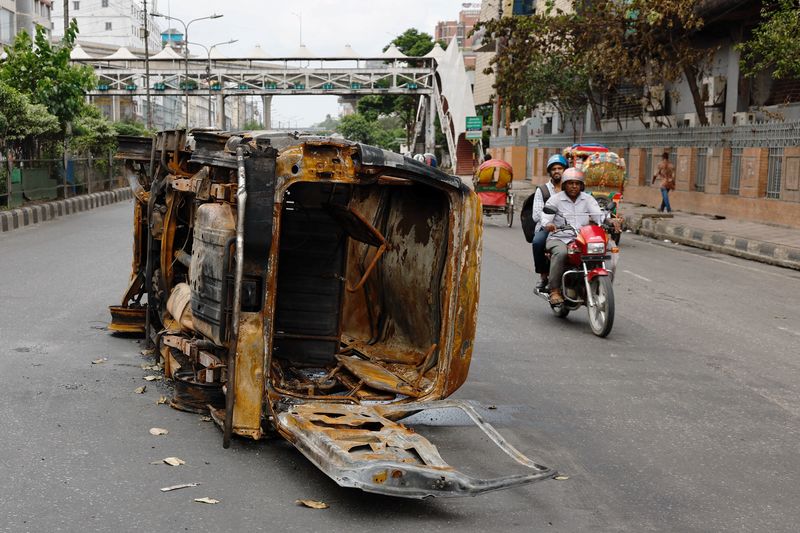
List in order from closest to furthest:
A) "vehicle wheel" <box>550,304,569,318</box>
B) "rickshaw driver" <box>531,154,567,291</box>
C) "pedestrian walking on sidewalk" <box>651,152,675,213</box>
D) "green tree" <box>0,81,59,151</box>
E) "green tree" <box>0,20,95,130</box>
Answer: "vehicle wheel" <box>550,304,569,318</box>
"rickshaw driver" <box>531,154,567,291</box>
"green tree" <box>0,81,59,151</box>
"green tree" <box>0,20,95,130</box>
"pedestrian walking on sidewalk" <box>651,152,675,213</box>

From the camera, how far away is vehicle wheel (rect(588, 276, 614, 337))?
9.12m

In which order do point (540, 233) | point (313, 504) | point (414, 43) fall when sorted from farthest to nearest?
point (414, 43), point (540, 233), point (313, 504)

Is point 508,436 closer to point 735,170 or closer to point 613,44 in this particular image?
point 735,170

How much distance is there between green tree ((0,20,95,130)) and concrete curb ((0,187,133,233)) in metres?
2.48

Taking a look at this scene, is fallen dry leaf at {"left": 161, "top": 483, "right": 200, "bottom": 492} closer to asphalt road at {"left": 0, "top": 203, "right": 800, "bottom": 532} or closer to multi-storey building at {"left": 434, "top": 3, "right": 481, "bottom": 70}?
asphalt road at {"left": 0, "top": 203, "right": 800, "bottom": 532}

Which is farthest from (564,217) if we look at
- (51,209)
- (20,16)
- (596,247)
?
(20,16)

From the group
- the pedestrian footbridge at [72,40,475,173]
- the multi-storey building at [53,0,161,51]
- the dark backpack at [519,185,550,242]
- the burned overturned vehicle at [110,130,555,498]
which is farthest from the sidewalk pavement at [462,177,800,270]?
the multi-storey building at [53,0,161,51]

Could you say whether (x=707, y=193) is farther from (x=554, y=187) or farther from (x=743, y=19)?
(x=554, y=187)

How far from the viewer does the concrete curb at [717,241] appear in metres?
17.3

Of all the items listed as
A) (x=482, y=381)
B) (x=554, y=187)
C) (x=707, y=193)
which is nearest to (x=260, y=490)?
(x=482, y=381)

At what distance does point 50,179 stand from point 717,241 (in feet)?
54.0

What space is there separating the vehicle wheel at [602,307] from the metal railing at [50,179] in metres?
15.9

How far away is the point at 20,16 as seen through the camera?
6378 cm

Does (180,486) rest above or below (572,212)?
below
